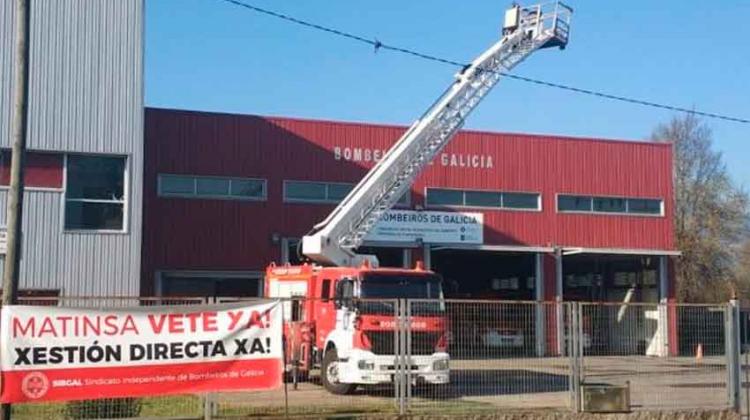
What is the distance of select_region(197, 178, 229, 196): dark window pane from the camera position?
3394cm

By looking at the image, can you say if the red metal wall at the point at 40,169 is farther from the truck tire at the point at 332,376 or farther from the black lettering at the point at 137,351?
the black lettering at the point at 137,351

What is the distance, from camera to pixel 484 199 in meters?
37.9

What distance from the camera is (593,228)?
1560 inches

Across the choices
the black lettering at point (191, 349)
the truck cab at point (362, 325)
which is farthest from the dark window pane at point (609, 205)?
the black lettering at point (191, 349)

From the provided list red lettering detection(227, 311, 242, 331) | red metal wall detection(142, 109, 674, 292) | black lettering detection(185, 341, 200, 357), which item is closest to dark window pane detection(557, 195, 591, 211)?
red metal wall detection(142, 109, 674, 292)

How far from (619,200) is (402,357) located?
24808 mm

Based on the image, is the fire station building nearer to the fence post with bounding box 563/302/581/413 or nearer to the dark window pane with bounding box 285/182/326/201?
the dark window pane with bounding box 285/182/326/201

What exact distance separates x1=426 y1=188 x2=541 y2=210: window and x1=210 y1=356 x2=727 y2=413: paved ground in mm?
17682

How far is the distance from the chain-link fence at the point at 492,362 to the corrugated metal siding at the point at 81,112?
7663 millimetres

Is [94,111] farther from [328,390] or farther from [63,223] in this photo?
[328,390]

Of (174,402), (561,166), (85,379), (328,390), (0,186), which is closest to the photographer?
(85,379)

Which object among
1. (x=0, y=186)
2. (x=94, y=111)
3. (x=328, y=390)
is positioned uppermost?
(x=94, y=111)

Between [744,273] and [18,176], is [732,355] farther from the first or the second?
[744,273]

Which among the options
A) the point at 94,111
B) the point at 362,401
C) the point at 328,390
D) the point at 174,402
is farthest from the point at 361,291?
the point at 94,111
